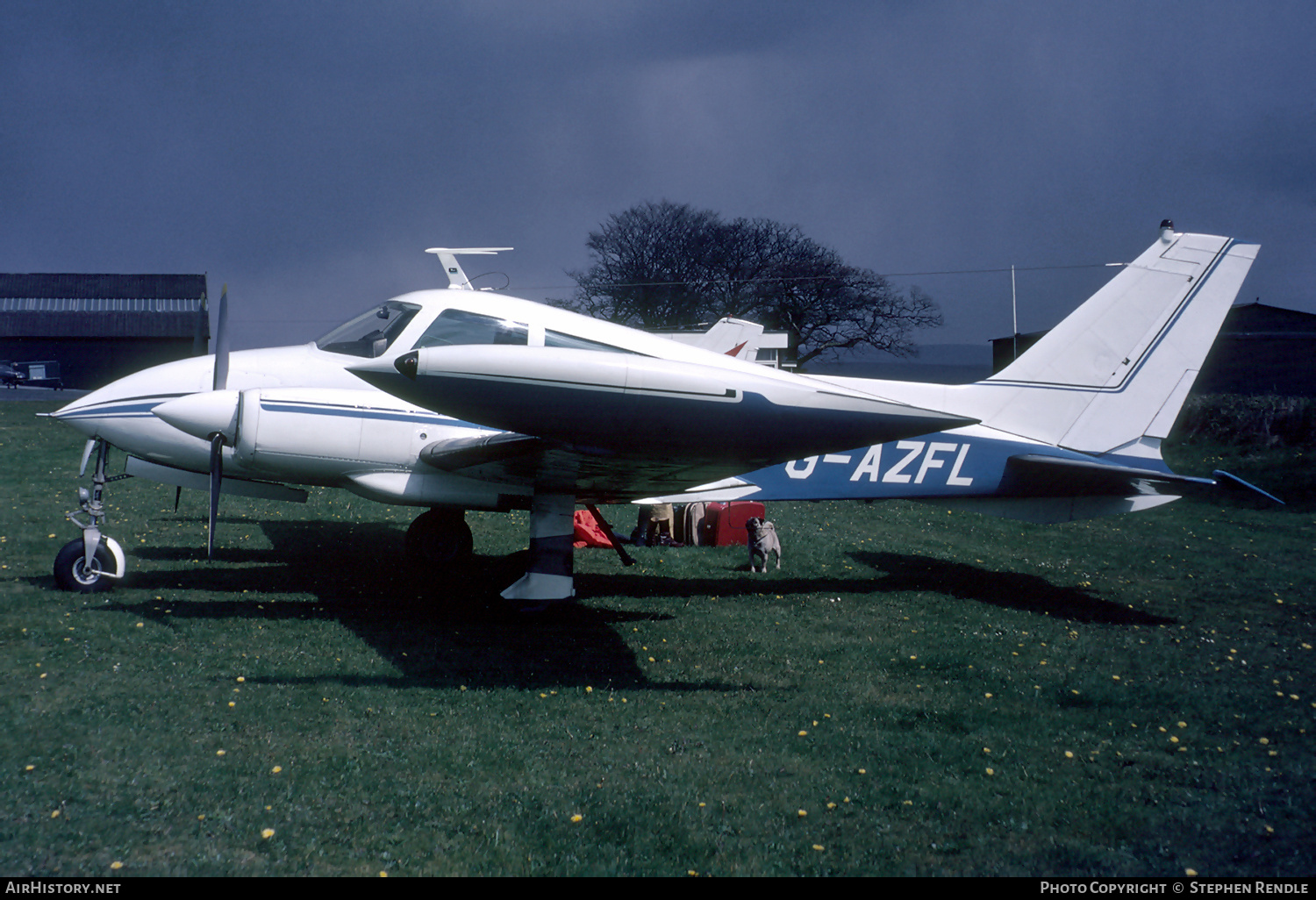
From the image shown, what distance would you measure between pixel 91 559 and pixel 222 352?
2.10m

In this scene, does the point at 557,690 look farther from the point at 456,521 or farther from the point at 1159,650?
the point at 1159,650

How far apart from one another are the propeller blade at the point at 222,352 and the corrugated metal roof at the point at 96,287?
167 ft

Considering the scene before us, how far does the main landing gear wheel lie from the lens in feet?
29.4

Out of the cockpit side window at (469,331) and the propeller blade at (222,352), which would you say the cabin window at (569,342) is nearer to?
the cockpit side window at (469,331)

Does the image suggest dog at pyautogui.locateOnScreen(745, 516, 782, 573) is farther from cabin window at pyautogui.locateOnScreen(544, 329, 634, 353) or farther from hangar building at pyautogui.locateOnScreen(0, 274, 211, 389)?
hangar building at pyautogui.locateOnScreen(0, 274, 211, 389)

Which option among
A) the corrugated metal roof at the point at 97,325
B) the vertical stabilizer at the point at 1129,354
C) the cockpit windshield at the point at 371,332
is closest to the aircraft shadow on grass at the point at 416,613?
the cockpit windshield at the point at 371,332

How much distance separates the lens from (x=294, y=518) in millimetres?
11617

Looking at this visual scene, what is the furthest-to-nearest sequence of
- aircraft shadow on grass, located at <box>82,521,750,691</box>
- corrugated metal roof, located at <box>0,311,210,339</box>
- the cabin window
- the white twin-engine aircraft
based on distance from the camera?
corrugated metal roof, located at <box>0,311,210,339</box>, the cabin window, aircraft shadow on grass, located at <box>82,521,750,691</box>, the white twin-engine aircraft

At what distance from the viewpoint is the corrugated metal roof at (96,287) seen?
51.2 metres

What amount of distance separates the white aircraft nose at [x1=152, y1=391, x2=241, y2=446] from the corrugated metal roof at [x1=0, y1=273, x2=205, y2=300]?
2020 inches

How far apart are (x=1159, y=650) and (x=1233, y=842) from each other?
11.0 feet

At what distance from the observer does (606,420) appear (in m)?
4.62

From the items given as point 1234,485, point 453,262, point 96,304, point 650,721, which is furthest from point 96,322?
point 1234,485

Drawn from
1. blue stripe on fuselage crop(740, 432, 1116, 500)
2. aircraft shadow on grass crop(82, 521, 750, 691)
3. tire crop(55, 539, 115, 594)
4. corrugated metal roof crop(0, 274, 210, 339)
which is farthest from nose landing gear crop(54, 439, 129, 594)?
corrugated metal roof crop(0, 274, 210, 339)
